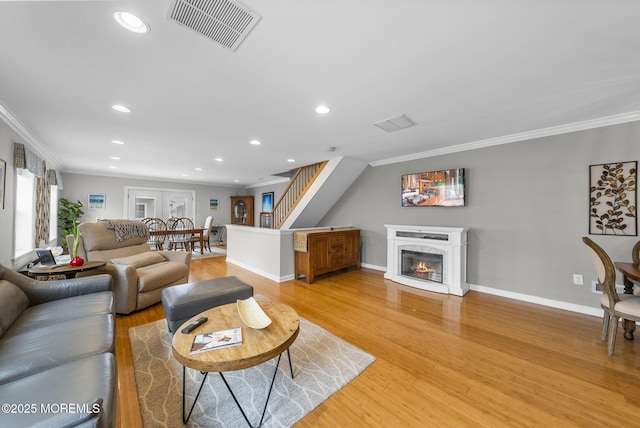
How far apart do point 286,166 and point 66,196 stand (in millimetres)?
6139

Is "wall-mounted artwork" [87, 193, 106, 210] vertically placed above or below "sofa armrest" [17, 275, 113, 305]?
above

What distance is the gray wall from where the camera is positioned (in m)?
2.86

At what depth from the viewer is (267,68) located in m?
1.82

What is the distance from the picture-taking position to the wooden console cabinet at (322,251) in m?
4.16

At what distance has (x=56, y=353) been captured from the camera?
1323 millimetres

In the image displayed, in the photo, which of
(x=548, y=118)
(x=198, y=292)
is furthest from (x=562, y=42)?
(x=198, y=292)

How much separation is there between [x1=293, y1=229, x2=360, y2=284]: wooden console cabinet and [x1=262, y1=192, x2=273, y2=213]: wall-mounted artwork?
4327 mm

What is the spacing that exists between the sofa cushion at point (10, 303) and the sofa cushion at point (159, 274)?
38.7 inches

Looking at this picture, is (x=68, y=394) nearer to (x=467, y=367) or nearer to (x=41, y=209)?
(x=467, y=367)

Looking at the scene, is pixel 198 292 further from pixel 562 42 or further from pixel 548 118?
pixel 548 118

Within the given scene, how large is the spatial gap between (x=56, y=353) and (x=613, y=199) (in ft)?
17.0

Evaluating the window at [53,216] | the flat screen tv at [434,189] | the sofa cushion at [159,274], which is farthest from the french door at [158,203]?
the flat screen tv at [434,189]

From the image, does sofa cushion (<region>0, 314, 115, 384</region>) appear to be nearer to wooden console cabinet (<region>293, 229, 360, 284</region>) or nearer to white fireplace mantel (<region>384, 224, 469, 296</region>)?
wooden console cabinet (<region>293, 229, 360, 284</region>)

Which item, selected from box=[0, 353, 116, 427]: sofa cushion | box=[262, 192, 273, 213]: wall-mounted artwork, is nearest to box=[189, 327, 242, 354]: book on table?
box=[0, 353, 116, 427]: sofa cushion
